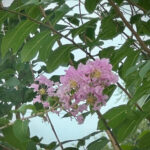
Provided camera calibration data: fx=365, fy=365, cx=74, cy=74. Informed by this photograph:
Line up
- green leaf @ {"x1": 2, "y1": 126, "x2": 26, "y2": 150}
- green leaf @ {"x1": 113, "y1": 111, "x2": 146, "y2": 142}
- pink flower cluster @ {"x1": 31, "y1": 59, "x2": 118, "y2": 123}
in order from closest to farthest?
pink flower cluster @ {"x1": 31, "y1": 59, "x2": 118, "y2": 123}, green leaf @ {"x1": 113, "y1": 111, "x2": 146, "y2": 142}, green leaf @ {"x1": 2, "y1": 126, "x2": 26, "y2": 150}

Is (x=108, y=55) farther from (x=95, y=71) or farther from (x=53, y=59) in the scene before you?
(x=95, y=71)

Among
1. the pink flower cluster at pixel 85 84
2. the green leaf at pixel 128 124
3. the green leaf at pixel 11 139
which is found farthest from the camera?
the green leaf at pixel 11 139

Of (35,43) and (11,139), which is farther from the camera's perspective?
(11,139)

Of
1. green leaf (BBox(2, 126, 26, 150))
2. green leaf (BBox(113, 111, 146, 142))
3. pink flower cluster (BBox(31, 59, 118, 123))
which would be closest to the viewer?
pink flower cluster (BBox(31, 59, 118, 123))

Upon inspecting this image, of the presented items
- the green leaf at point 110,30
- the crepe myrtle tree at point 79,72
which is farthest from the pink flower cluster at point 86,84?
the green leaf at point 110,30

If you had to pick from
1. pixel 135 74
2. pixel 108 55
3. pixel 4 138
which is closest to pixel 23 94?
pixel 4 138

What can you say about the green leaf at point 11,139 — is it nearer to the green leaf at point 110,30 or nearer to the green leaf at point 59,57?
the green leaf at point 59,57

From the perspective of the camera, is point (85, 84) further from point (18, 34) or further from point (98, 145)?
point (98, 145)

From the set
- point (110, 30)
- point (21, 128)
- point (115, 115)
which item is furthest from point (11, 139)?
point (110, 30)

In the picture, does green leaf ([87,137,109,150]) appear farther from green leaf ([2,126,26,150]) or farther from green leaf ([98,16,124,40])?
green leaf ([98,16,124,40])

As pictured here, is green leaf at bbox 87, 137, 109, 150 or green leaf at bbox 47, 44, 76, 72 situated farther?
green leaf at bbox 87, 137, 109, 150

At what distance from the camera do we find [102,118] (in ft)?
3.04

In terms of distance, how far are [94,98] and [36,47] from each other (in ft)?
0.78

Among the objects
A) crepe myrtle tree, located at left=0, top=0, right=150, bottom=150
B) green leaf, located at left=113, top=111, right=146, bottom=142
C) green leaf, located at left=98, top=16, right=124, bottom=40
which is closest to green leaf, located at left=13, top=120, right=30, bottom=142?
crepe myrtle tree, located at left=0, top=0, right=150, bottom=150
